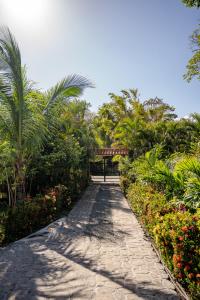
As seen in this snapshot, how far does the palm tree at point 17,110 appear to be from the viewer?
6324 mm

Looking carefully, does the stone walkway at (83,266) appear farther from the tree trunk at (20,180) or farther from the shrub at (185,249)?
the tree trunk at (20,180)

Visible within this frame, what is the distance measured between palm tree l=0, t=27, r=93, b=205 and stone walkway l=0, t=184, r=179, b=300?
214cm

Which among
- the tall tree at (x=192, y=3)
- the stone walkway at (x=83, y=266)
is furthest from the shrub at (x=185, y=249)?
the tall tree at (x=192, y=3)

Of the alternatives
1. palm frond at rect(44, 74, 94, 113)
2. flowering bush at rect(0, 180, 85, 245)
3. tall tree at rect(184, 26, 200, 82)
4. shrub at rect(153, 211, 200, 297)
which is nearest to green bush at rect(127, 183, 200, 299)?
shrub at rect(153, 211, 200, 297)

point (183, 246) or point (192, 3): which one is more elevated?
point (192, 3)

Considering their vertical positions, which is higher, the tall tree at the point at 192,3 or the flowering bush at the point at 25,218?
the tall tree at the point at 192,3

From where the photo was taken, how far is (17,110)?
646 centimetres

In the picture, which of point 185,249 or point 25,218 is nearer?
point 185,249

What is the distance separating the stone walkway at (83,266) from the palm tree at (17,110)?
7.03ft

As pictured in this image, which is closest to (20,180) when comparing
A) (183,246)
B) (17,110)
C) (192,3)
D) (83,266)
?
(17,110)

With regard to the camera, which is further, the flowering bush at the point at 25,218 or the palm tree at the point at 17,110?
the palm tree at the point at 17,110

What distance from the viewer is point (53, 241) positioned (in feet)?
19.2

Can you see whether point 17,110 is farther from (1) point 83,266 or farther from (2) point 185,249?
(2) point 185,249

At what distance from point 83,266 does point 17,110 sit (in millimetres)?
4251
